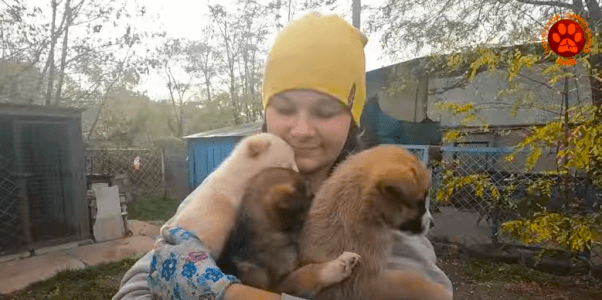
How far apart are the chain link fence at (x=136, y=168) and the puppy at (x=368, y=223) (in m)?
9.98

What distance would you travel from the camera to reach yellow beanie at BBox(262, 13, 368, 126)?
96 centimetres

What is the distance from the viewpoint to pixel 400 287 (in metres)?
0.85

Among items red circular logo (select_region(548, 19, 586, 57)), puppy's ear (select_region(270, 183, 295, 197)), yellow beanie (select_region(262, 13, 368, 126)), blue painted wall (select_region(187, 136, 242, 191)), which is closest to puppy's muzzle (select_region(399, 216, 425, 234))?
puppy's ear (select_region(270, 183, 295, 197))

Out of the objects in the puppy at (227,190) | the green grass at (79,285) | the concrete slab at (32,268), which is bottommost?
the green grass at (79,285)

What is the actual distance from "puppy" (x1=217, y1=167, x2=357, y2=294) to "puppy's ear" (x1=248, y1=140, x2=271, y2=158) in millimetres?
111

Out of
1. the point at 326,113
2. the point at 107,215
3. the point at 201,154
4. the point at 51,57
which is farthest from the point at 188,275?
the point at 201,154

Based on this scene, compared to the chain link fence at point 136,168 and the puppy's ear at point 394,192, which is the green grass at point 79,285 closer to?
the puppy's ear at point 394,192

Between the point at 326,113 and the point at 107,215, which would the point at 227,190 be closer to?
the point at 326,113

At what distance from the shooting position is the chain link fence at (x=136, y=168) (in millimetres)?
9891

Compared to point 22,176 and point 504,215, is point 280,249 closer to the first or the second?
point 504,215

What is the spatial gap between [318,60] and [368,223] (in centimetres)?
39

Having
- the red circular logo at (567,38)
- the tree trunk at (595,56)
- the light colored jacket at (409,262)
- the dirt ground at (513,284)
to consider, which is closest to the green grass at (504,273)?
the dirt ground at (513,284)

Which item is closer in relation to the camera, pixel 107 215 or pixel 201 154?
pixel 107 215

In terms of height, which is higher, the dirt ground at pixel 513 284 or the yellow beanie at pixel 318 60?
the yellow beanie at pixel 318 60
